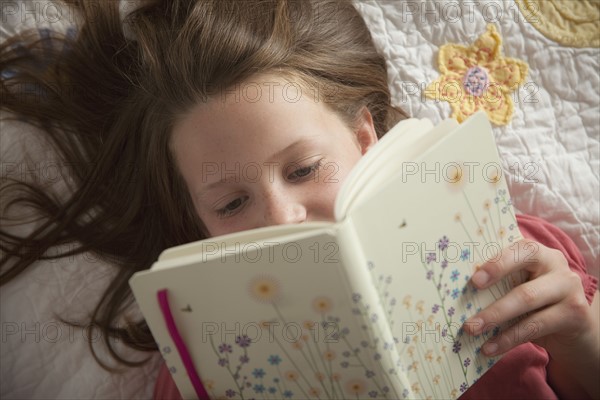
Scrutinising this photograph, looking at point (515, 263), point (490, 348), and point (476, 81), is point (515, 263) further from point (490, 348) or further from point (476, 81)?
point (476, 81)

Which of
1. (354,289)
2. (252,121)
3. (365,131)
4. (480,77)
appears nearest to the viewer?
(354,289)

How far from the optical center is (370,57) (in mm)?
1217

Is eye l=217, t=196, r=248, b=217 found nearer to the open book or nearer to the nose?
the nose

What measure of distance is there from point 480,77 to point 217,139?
628mm

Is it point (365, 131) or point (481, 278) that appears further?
point (365, 131)

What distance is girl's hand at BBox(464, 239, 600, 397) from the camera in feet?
2.82

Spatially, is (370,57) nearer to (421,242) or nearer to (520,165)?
(520,165)

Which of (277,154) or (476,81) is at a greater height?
(277,154)

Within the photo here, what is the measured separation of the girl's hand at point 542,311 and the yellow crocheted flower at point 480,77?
45cm

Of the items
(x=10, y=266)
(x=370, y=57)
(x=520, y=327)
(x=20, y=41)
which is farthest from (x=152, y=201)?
(x=520, y=327)

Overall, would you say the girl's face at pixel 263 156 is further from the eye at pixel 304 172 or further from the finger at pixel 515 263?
the finger at pixel 515 263

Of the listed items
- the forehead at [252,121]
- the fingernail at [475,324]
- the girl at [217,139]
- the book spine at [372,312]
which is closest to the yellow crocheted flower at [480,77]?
the girl at [217,139]

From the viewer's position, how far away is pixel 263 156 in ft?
3.09

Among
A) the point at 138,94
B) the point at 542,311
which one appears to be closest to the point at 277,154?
the point at 138,94
